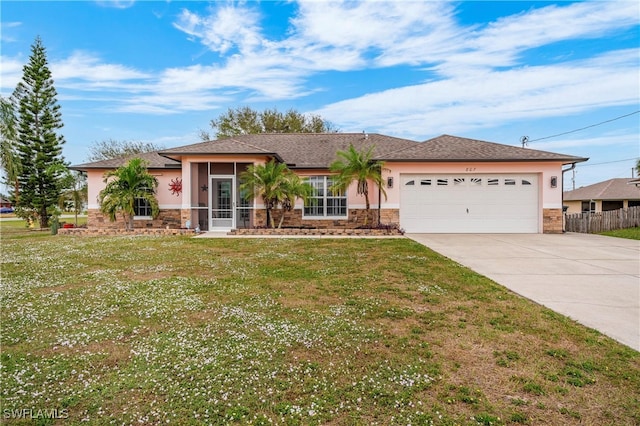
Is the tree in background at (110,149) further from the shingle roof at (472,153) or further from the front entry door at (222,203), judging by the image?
the shingle roof at (472,153)

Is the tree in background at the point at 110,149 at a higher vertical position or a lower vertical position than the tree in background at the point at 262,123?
lower

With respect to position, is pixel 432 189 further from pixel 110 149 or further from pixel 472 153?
pixel 110 149

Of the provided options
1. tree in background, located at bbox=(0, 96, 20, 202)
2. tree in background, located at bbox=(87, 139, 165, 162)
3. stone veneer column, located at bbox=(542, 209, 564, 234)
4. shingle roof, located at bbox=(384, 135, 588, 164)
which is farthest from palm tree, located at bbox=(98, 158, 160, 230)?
tree in background, located at bbox=(87, 139, 165, 162)

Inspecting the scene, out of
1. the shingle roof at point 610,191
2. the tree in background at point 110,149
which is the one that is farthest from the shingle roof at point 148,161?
the shingle roof at point 610,191

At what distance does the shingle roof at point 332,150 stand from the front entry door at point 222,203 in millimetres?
1777

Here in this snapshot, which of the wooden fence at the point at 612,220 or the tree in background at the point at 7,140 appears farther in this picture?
the tree in background at the point at 7,140

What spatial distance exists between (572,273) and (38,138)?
89.0ft

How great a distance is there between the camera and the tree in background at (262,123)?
33438 mm

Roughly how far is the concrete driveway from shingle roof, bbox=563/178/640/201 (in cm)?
2401

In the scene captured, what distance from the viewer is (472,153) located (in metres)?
14.9

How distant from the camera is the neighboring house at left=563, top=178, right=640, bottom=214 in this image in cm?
2923

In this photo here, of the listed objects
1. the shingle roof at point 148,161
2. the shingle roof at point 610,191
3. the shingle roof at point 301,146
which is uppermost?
the shingle roof at point 301,146

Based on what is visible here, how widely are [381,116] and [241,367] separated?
83.4ft

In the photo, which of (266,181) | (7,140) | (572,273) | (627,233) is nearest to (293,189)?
(266,181)
